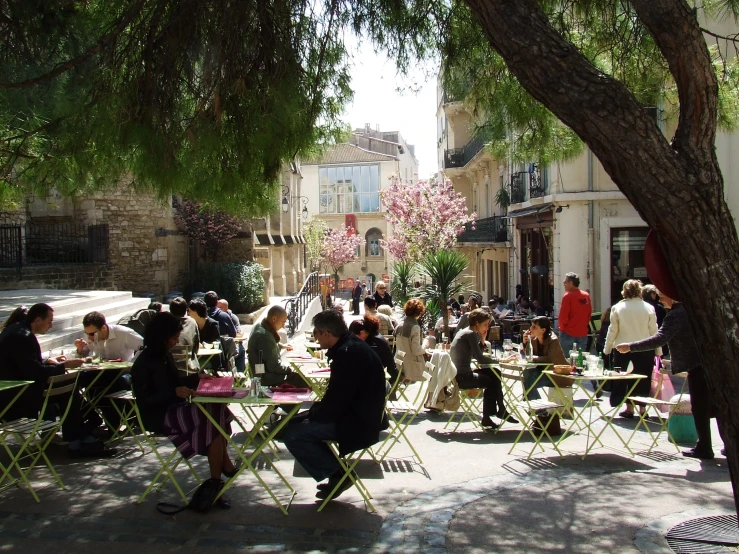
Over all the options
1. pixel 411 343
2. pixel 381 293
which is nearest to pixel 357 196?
pixel 381 293

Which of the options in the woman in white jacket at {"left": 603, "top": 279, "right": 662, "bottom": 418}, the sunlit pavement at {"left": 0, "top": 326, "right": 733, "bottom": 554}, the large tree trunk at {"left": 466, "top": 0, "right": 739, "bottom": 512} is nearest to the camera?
the large tree trunk at {"left": 466, "top": 0, "right": 739, "bottom": 512}

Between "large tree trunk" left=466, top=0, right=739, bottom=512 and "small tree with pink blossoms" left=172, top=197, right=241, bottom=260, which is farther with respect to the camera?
"small tree with pink blossoms" left=172, top=197, right=241, bottom=260

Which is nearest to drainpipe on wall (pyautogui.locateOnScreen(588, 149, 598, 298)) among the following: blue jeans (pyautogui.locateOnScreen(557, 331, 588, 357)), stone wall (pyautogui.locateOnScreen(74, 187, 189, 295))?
blue jeans (pyautogui.locateOnScreen(557, 331, 588, 357))

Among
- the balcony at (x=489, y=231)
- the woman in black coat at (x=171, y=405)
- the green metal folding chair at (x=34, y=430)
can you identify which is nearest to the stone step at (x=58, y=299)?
the green metal folding chair at (x=34, y=430)

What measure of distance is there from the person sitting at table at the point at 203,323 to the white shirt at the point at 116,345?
194cm

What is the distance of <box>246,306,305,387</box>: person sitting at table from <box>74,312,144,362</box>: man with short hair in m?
1.15

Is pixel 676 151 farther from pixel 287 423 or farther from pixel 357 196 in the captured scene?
pixel 357 196

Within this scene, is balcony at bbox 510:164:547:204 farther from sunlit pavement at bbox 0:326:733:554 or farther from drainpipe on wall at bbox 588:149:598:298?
sunlit pavement at bbox 0:326:733:554

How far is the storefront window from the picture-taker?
699 inches

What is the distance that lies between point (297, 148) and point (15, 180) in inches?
140

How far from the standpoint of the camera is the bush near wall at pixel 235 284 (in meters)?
22.0

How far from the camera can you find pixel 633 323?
880 centimetres

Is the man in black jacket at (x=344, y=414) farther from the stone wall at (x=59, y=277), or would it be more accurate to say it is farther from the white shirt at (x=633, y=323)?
the stone wall at (x=59, y=277)

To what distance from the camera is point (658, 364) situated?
28.7 feet
